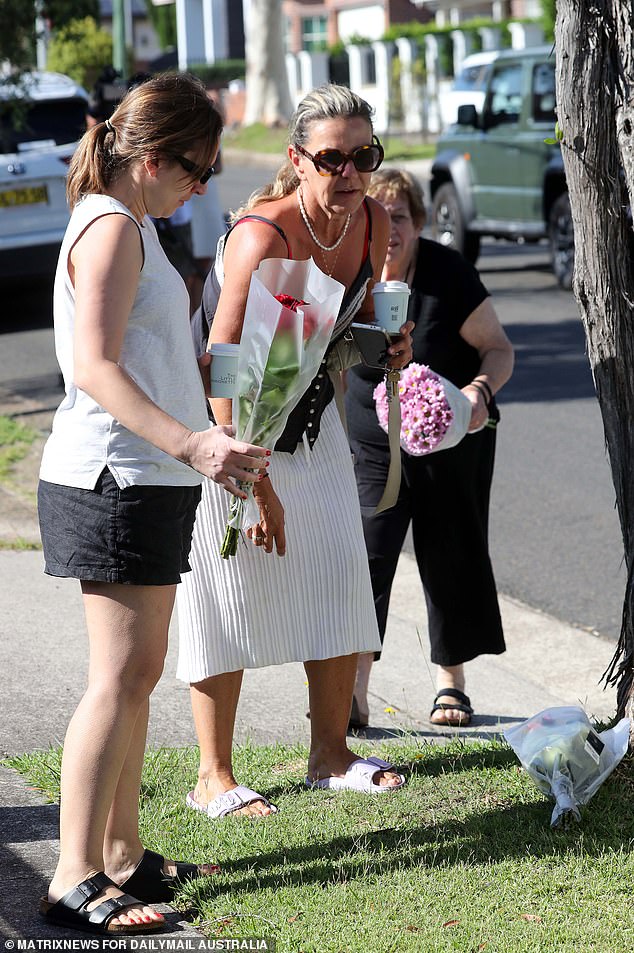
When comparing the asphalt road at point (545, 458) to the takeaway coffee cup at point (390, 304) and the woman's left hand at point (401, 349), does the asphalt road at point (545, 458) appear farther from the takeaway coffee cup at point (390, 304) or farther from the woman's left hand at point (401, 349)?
the takeaway coffee cup at point (390, 304)

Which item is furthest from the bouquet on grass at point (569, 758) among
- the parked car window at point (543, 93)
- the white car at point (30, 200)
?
the parked car window at point (543, 93)

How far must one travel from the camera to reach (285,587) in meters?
3.79

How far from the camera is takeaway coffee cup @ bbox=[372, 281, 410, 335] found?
11.8 ft

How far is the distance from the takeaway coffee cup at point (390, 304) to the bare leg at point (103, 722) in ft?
3.63

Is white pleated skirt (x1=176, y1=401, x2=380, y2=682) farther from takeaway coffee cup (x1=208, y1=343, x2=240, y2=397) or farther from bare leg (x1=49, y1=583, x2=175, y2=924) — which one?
bare leg (x1=49, y1=583, x2=175, y2=924)

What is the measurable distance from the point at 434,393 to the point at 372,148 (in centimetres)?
94

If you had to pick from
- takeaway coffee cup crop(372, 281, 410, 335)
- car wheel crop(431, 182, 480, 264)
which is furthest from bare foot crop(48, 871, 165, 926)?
car wheel crop(431, 182, 480, 264)

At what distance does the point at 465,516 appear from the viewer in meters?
4.61

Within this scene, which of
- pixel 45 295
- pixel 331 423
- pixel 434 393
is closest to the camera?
pixel 331 423

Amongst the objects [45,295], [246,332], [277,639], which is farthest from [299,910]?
[45,295]

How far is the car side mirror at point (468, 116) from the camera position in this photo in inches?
574

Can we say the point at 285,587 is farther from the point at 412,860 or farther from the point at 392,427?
the point at 412,860

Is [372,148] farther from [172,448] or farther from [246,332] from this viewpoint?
[172,448]

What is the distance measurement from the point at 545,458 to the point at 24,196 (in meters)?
5.77
